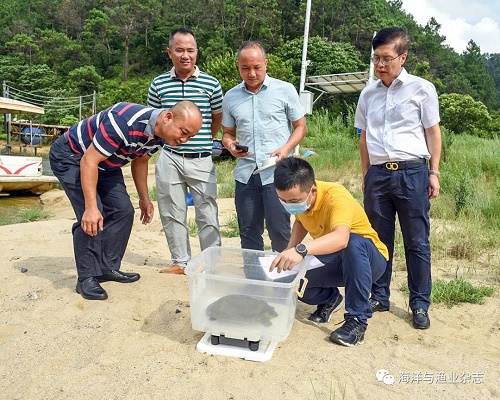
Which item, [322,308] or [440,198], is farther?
[440,198]

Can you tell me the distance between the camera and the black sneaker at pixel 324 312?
2.91 m

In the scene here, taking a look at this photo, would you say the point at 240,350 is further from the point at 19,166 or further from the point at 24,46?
the point at 24,46

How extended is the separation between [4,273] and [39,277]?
339 mm

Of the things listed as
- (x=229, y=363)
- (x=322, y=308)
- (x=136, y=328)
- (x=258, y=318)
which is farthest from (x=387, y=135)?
(x=136, y=328)

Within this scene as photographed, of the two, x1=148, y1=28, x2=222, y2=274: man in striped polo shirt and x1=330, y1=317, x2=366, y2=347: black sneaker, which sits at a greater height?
x1=148, y1=28, x2=222, y2=274: man in striped polo shirt

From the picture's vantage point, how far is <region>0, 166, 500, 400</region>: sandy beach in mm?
2162

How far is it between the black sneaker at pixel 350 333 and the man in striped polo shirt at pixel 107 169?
136cm

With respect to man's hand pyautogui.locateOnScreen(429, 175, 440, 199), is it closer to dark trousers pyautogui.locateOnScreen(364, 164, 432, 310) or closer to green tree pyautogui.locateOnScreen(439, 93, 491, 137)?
dark trousers pyautogui.locateOnScreen(364, 164, 432, 310)

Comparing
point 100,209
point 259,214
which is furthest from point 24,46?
point 259,214

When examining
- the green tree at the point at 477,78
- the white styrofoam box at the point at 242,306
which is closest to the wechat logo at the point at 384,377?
the white styrofoam box at the point at 242,306

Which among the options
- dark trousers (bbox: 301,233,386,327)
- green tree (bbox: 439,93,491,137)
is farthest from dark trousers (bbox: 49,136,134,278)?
green tree (bbox: 439,93,491,137)

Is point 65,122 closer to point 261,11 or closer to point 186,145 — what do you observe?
point 261,11

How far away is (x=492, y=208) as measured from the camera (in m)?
5.46

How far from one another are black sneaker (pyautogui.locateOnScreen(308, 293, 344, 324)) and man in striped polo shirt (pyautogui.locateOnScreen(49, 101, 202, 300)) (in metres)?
1.30
